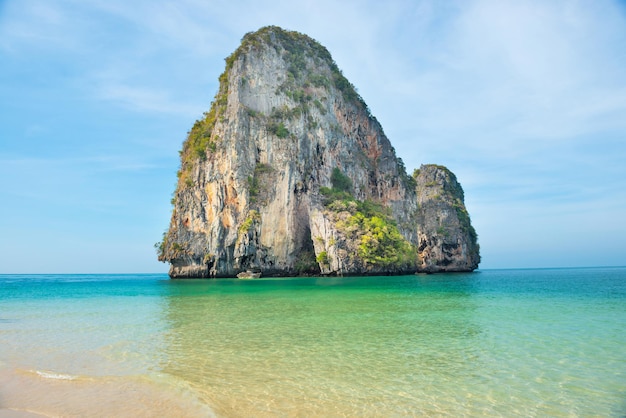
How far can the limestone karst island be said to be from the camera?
4750cm

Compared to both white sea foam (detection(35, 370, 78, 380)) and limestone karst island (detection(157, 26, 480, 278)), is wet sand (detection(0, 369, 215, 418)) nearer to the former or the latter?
white sea foam (detection(35, 370, 78, 380))

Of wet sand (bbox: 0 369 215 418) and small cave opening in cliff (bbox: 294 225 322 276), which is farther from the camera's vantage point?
small cave opening in cliff (bbox: 294 225 322 276)

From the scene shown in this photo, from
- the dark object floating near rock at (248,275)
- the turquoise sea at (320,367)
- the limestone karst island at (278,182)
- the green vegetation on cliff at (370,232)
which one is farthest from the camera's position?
the limestone karst island at (278,182)

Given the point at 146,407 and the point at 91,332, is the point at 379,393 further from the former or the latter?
the point at 91,332

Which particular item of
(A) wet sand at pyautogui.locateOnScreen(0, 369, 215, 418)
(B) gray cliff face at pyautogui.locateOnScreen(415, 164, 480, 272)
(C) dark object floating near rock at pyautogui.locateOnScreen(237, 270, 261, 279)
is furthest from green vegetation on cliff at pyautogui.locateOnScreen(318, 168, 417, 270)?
(A) wet sand at pyautogui.locateOnScreen(0, 369, 215, 418)

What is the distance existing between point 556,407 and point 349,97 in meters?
64.2

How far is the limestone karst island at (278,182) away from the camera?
47500mm

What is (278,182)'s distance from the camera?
4975 centimetres

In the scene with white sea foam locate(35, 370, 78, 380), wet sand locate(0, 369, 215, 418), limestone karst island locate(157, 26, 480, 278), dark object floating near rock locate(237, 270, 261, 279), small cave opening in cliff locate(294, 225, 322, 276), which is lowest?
Result: wet sand locate(0, 369, 215, 418)

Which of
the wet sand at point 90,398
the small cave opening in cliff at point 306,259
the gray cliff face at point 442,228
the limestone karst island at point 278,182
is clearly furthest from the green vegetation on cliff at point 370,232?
the wet sand at point 90,398

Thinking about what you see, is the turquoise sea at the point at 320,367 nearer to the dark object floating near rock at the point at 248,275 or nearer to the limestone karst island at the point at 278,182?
the dark object floating near rock at the point at 248,275

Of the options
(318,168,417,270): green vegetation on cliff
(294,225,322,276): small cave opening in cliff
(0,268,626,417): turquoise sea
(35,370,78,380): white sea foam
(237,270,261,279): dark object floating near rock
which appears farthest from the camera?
(294,225,322,276): small cave opening in cliff

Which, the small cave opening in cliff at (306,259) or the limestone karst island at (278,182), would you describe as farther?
the small cave opening in cliff at (306,259)

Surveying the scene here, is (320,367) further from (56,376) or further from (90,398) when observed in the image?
(56,376)
